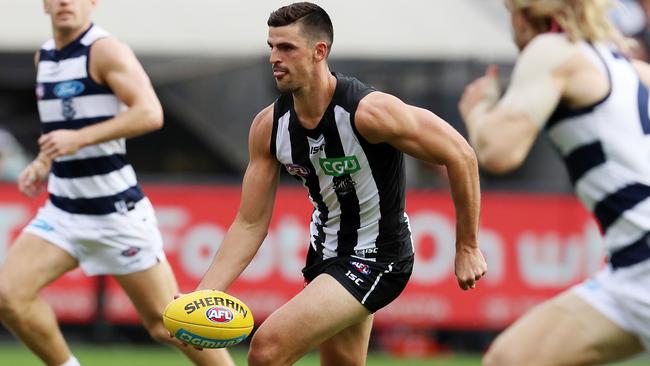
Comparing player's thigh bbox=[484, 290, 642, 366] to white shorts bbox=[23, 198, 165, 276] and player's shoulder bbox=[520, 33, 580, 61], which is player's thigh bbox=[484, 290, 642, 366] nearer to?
player's shoulder bbox=[520, 33, 580, 61]

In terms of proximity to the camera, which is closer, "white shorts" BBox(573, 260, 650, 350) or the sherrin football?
"white shorts" BBox(573, 260, 650, 350)

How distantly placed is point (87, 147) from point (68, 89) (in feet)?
1.21

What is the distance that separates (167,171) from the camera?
17.6 meters

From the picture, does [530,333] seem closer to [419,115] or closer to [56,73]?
[419,115]

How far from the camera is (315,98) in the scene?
21.2 feet

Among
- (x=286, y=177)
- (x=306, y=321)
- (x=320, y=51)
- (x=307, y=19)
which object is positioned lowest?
(x=286, y=177)

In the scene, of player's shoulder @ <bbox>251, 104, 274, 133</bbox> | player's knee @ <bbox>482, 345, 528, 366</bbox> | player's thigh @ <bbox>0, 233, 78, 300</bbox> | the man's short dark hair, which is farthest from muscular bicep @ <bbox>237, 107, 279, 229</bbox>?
player's knee @ <bbox>482, 345, 528, 366</bbox>

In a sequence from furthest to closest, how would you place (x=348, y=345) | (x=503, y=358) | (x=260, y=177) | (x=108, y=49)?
(x=108, y=49) < (x=348, y=345) < (x=260, y=177) < (x=503, y=358)

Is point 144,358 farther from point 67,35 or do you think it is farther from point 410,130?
point 410,130

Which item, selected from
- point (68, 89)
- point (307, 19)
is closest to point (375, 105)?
point (307, 19)

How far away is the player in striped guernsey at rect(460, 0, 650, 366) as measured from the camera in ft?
17.0

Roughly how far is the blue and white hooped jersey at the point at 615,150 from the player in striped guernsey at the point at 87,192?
2.87 meters

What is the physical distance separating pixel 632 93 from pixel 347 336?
2.20m

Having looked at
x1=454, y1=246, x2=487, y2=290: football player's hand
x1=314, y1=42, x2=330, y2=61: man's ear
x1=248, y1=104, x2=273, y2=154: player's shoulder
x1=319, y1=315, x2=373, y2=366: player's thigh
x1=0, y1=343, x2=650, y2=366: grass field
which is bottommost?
x1=0, y1=343, x2=650, y2=366: grass field
